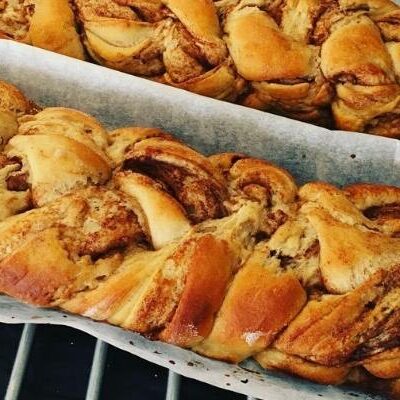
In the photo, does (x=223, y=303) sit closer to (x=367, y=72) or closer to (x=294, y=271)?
(x=294, y=271)

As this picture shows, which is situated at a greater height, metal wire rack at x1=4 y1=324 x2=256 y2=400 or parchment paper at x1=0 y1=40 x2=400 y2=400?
parchment paper at x1=0 y1=40 x2=400 y2=400

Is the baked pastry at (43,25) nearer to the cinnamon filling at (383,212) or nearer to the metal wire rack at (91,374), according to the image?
the metal wire rack at (91,374)

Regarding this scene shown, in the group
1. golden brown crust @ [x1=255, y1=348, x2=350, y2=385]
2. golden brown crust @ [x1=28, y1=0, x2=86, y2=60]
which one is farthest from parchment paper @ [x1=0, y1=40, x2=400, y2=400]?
golden brown crust @ [x1=255, y1=348, x2=350, y2=385]

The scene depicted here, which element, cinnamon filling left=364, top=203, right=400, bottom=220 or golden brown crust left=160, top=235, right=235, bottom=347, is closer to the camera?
golden brown crust left=160, top=235, right=235, bottom=347

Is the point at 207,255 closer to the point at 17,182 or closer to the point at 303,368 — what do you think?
the point at 303,368

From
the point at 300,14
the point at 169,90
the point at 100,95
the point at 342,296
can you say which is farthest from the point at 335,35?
the point at 342,296

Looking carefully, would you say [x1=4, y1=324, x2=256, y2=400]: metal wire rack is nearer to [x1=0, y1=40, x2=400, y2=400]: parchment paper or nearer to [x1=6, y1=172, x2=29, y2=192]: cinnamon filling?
[x1=6, y1=172, x2=29, y2=192]: cinnamon filling

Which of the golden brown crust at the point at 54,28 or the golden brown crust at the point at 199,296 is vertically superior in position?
the golden brown crust at the point at 54,28

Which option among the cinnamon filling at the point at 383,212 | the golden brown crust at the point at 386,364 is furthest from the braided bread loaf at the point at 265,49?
the golden brown crust at the point at 386,364
